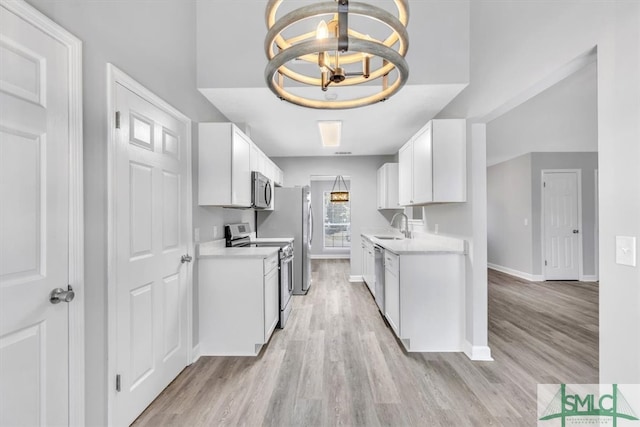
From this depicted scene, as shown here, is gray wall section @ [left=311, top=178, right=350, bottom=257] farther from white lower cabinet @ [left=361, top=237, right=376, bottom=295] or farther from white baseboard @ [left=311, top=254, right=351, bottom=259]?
white lower cabinet @ [left=361, top=237, right=376, bottom=295]

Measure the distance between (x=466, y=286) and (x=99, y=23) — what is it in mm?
3304

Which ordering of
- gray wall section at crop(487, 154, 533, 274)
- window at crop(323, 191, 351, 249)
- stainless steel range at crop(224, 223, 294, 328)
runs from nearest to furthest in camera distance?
stainless steel range at crop(224, 223, 294, 328) < gray wall section at crop(487, 154, 533, 274) < window at crop(323, 191, 351, 249)

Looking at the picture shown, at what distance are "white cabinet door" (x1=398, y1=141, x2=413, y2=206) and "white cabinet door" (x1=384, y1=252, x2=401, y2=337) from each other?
80 centimetres

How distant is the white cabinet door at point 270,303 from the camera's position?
2.70m

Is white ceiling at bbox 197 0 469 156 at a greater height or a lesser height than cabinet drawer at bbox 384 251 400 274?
greater

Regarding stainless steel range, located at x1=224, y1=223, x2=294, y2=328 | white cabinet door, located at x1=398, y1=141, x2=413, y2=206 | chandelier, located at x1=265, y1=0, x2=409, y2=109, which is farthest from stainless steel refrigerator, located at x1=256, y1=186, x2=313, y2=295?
chandelier, located at x1=265, y1=0, x2=409, y2=109

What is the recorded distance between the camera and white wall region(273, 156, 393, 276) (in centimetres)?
562

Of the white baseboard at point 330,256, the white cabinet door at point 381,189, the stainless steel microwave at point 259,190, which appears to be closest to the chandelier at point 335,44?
the stainless steel microwave at point 259,190

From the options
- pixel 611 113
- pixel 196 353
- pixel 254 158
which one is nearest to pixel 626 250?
pixel 611 113

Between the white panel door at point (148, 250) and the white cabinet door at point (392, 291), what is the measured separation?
1.93 metres

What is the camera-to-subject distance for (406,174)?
357 cm

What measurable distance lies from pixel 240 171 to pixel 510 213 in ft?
19.4

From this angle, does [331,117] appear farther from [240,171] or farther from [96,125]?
[96,125]

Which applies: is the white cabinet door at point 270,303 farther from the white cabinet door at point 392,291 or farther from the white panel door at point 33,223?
the white panel door at point 33,223
